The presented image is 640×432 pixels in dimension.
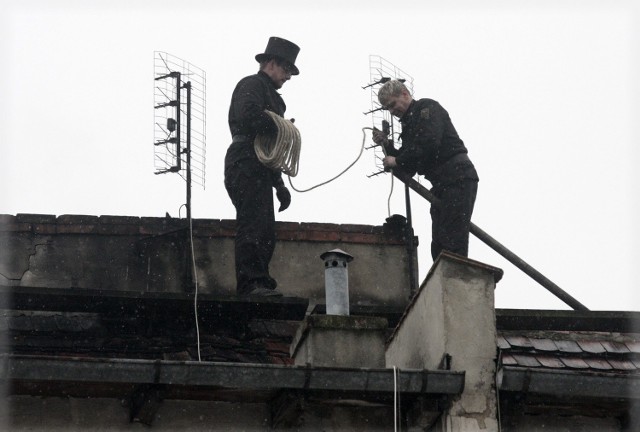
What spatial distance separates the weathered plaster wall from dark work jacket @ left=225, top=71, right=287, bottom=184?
1.45 metres

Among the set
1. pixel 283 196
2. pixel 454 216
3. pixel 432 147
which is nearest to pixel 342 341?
pixel 454 216

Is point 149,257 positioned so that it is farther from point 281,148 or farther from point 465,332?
point 465,332

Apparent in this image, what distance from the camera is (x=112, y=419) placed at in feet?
32.6

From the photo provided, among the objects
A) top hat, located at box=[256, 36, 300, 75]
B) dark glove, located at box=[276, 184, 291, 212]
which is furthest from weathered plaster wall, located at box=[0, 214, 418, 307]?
top hat, located at box=[256, 36, 300, 75]

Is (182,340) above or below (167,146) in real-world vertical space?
below

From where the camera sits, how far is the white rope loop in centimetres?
1320

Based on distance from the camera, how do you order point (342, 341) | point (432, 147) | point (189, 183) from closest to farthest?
point (342, 341) → point (432, 147) → point (189, 183)

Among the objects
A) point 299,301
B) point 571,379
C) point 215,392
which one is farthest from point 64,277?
point 571,379

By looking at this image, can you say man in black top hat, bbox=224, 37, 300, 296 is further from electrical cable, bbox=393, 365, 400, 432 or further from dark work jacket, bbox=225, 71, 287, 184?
electrical cable, bbox=393, 365, 400, 432

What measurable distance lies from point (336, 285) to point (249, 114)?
9.05ft

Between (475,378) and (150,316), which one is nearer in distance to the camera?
(475,378)

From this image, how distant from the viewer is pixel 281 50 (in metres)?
13.5

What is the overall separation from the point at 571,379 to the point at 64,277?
5.89m

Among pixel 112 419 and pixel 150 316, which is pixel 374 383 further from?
pixel 150 316
